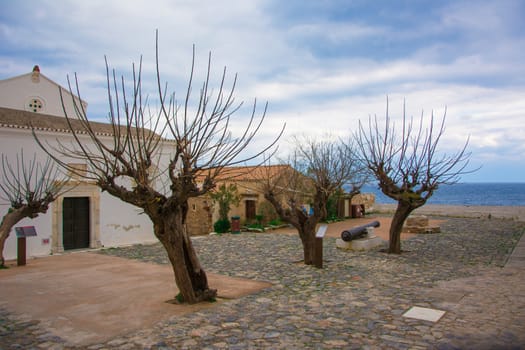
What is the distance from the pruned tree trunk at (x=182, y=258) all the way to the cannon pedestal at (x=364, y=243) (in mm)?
7369

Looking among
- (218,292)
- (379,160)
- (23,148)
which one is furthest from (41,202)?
(379,160)

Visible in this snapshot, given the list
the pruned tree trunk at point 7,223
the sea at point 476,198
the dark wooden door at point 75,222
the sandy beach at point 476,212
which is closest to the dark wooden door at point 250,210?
the dark wooden door at point 75,222

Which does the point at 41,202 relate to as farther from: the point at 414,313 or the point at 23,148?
the point at 414,313

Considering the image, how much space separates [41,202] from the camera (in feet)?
41.5

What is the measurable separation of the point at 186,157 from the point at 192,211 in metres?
16.1

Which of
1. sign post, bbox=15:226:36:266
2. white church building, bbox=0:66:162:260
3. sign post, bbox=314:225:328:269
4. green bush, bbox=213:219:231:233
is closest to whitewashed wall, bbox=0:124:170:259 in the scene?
white church building, bbox=0:66:162:260

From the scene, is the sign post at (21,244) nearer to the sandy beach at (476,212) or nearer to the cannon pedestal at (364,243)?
the cannon pedestal at (364,243)

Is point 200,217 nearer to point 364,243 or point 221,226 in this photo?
point 221,226

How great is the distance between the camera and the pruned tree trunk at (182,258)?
23.4 ft

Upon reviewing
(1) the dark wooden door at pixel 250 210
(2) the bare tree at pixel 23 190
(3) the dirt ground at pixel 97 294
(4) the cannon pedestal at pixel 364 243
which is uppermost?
(2) the bare tree at pixel 23 190

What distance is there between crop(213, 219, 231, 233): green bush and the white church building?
376cm

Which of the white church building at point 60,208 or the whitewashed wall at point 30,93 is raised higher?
A: the whitewashed wall at point 30,93

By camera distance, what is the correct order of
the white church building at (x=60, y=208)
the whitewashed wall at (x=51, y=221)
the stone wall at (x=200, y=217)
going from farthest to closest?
the stone wall at (x=200, y=217) → the white church building at (x=60, y=208) → the whitewashed wall at (x=51, y=221)

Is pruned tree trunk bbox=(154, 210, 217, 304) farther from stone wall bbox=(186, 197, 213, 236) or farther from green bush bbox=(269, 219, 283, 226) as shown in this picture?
green bush bbox=(269, 219, 283, 226)
